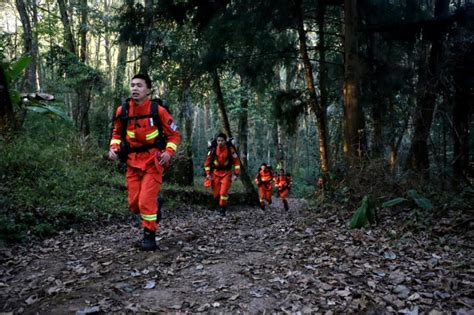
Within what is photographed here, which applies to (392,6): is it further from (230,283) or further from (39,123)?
(39,123)

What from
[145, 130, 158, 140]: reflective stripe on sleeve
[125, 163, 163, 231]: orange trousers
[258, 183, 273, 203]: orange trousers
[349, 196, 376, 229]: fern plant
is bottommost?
[258, 183, 273, 203]: orange trousers

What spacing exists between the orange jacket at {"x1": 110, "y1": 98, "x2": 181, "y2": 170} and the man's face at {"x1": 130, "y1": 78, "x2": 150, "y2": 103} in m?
0.12

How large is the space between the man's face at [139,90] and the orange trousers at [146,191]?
95 centimetres

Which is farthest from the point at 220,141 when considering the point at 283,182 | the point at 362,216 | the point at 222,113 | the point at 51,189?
the point at 283,182

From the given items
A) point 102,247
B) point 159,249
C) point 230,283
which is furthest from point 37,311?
point 102,247

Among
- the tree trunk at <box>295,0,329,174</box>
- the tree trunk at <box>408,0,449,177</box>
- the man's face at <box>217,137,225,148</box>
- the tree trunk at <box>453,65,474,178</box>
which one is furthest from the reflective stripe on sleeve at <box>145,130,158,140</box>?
the tree trunk at <box>295,0,329,174</box>

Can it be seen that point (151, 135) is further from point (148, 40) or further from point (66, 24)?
point (66, 24)

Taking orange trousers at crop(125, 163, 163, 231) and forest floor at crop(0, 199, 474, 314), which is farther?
orange trousers at crop(125, 163, 163, 231)

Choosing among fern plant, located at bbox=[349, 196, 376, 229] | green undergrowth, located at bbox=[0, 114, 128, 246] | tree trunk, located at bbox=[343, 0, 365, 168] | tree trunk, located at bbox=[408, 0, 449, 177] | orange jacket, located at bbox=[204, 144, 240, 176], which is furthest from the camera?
orange jacket, located at bbox=[204, 144, 240, 176]

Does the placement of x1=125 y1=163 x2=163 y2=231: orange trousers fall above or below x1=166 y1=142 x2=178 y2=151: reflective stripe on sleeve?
below

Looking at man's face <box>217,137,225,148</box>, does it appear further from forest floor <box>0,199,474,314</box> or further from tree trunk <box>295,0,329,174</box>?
forest floor <box>0,199,474,314</box>

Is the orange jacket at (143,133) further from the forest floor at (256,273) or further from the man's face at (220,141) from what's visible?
the man's face at (220,141)

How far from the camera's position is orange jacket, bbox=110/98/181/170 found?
5.39m

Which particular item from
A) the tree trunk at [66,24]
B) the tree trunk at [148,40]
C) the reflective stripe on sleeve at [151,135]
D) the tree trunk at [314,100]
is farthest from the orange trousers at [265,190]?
the reflective stripe on sleeve at [151,135]
